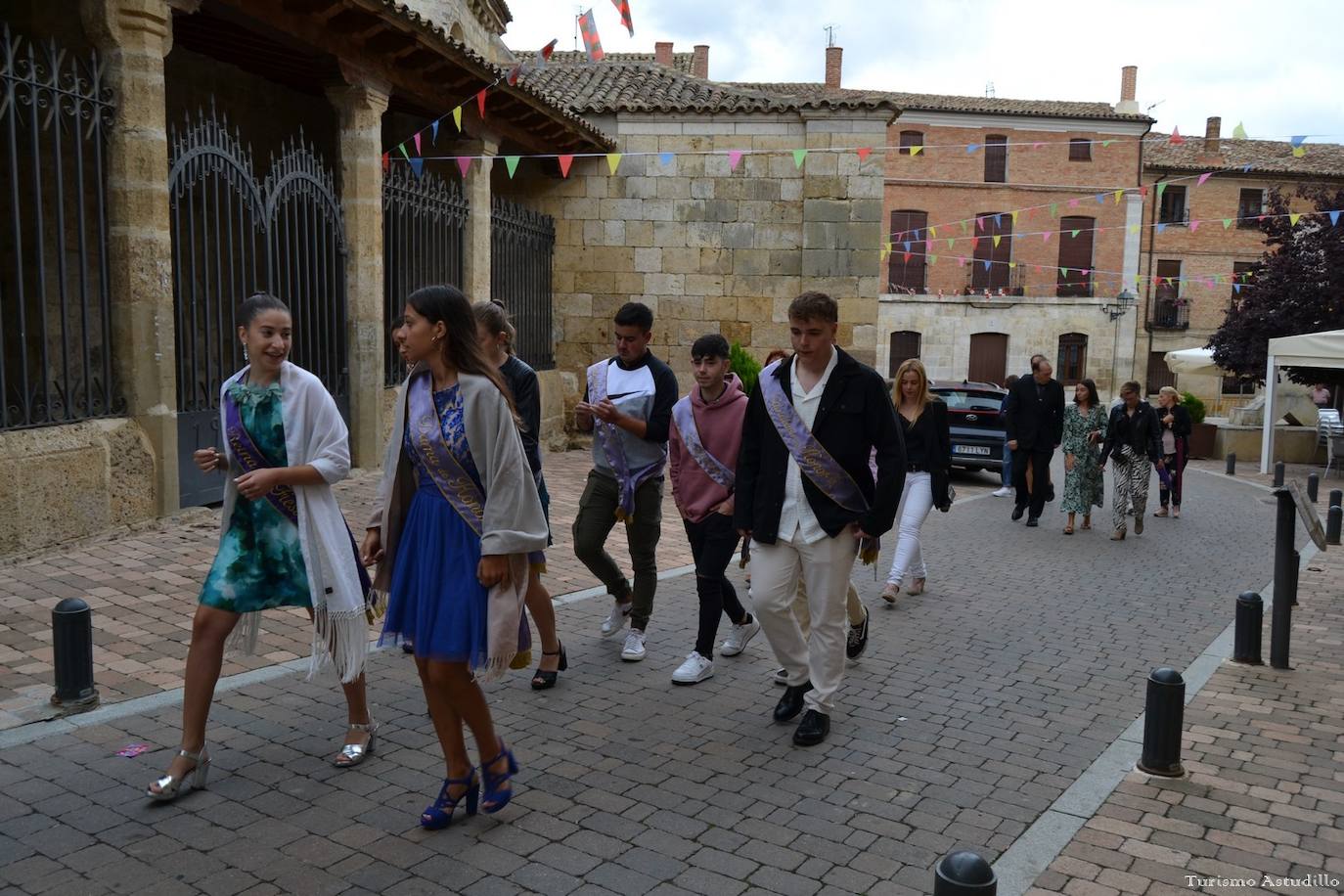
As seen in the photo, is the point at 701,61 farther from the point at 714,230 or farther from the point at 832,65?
the point at 714,230

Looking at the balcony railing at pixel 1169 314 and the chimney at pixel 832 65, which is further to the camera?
the chimney at pixel 832 65

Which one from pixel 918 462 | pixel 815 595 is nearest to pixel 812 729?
pixel 815 595

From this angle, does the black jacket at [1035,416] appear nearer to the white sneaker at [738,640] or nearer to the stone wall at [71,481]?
the white sneaker at [738,640]

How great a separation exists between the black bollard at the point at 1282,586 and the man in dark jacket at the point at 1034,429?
527cm

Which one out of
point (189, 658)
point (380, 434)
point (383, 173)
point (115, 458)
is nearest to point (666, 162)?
point (383, 173)

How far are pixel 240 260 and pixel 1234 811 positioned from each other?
893cm

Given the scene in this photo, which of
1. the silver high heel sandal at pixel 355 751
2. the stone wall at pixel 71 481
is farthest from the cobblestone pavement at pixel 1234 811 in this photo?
the stone wall at pixel 71 481

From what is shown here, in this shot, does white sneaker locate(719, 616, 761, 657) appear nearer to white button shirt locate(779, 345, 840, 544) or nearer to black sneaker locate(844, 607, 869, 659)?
black sneaker locate(844, 607, 869, 659)

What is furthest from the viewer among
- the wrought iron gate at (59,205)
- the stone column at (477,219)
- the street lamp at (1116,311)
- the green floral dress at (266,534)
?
the street lamp at (1116,311)

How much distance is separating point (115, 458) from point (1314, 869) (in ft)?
23.7

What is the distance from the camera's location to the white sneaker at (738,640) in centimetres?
579

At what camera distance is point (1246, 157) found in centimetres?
3931

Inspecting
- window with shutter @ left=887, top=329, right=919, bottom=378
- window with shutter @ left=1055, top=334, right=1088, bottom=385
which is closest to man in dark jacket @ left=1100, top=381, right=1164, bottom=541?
window with shutter @ left=887, top=329, right=919, bottom=378

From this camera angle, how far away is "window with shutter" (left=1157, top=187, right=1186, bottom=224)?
4025 centimetres
